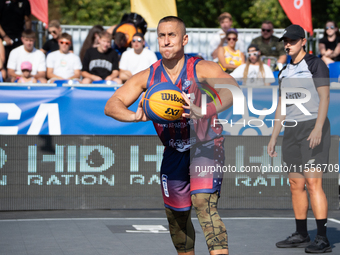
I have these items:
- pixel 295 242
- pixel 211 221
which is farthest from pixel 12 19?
pixel 211 221

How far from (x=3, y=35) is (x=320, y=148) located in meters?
8.35

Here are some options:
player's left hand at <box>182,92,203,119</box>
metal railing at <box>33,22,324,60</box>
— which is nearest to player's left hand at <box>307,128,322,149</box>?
player's left hand at <box>182,92,203,119</box>

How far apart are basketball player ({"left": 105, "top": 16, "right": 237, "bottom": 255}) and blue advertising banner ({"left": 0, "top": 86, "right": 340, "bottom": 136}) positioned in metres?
4.71

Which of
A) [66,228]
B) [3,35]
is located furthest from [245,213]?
[3,35]

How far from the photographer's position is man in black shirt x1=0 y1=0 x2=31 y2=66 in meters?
11.6

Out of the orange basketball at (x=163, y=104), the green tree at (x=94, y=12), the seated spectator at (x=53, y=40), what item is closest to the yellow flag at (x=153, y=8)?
the seated spectator at (x=53, y=40)

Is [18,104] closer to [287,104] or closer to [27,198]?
[27,198]

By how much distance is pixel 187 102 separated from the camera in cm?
381

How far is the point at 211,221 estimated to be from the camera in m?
4.01

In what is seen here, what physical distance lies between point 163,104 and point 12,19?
29.9 feet

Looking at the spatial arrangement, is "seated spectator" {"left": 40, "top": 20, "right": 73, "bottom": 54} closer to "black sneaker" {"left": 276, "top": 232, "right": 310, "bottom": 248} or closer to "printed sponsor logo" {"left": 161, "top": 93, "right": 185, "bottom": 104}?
"black sneaker" {"left": 276, "top": 232, "right": 310, "bottom": 248}

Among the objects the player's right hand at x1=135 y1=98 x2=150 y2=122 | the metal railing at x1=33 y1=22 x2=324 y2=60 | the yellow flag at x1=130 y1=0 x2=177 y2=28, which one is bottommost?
the player's right hand at x1=135 y1=98 x2=150 y2=122

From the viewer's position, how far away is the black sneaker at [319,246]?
215 inches

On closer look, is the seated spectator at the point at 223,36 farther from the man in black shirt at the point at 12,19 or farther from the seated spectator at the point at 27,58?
the man in black shirt at the point at 12,19
